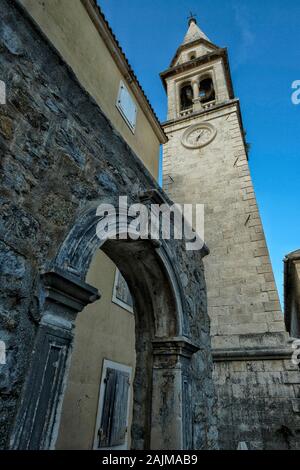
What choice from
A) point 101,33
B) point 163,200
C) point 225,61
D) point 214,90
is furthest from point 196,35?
point 163,200

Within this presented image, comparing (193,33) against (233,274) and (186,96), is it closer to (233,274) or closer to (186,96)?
(186,96)

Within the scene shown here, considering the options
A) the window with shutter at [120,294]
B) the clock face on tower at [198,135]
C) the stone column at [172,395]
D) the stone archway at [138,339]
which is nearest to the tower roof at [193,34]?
the clock face on tower at [198,135]

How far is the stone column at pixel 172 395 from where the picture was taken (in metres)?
2.44

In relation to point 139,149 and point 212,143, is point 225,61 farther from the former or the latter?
point 139,149

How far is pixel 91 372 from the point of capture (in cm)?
475

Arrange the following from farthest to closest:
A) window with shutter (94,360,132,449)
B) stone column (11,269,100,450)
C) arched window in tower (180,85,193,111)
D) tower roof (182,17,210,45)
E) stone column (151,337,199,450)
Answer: tower roof (182,17,210,45)
arched window in tower (180,85,193,111)
window with shutter (94,360,132,449)
stone column (151,337,199,450)
stone column (11,269,100,450)

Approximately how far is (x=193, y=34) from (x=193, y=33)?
7.9 inches

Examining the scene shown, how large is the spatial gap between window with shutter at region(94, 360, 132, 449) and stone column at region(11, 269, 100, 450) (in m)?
3.93

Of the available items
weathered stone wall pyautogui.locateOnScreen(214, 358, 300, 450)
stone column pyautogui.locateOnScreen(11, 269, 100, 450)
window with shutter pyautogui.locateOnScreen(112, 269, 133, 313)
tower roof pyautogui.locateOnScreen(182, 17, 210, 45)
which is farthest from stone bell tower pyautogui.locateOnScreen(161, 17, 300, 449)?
stone column pyautogui.locateOnScreen(11, 269, 100, 450)

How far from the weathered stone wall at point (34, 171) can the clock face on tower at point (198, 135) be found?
8.31 m

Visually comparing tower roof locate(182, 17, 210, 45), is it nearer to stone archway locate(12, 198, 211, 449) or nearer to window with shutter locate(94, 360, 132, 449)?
stone archway locate(12, 198, 211, 449)

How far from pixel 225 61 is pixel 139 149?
29.0 feet

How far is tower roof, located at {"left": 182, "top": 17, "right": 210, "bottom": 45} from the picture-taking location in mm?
14873

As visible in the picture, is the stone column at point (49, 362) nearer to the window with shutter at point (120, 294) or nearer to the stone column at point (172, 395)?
the stone column at point (172, 395)
